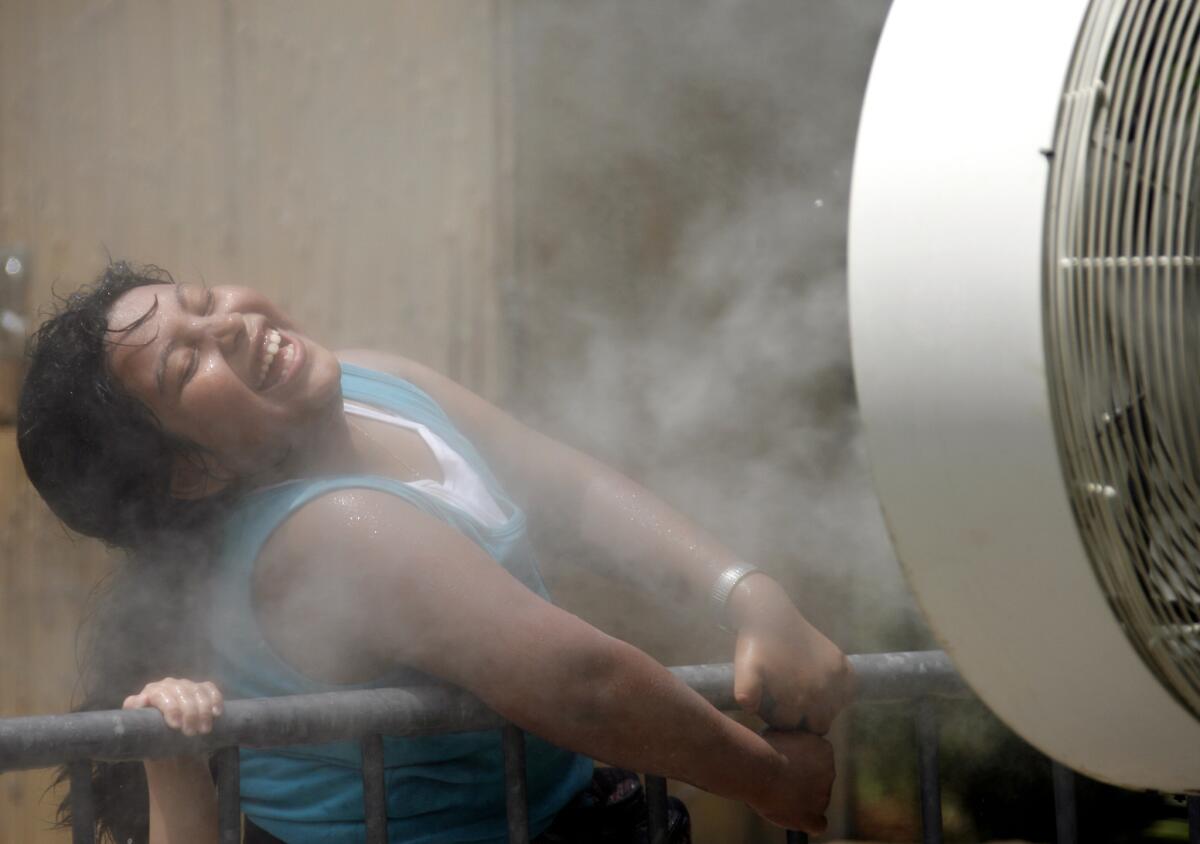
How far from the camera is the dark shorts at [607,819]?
172 cm

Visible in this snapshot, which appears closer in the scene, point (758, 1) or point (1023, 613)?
point (1023, 613)

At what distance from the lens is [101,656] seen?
5.62 ft

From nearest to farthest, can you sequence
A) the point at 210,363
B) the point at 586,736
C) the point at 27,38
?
the point at 586,736, the point at 210,363, the point at 27,38

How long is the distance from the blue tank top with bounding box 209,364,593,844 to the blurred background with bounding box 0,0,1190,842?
2.56ft

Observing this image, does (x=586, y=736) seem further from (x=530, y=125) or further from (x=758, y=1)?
(x=758, y=1)

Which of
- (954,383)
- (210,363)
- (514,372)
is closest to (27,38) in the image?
(514,372)

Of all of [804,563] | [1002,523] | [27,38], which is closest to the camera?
[1002,523]

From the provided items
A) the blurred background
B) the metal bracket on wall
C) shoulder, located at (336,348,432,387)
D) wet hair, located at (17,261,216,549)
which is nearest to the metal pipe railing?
wet hair, located at (17,261,216,549)

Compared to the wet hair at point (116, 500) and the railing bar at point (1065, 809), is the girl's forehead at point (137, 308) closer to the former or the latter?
the wet hair at point (116, 500)

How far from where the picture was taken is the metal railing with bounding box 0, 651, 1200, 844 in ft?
4.05

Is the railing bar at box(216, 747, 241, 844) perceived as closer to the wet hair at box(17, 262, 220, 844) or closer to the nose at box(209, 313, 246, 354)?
the wet hair at box(17, 262, 220, 844)

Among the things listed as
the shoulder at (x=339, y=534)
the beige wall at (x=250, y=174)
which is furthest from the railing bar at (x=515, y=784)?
the beige wall at (x=250, y=174)

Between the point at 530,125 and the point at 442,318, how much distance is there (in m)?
0.46

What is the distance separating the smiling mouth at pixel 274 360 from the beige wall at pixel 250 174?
114cm
